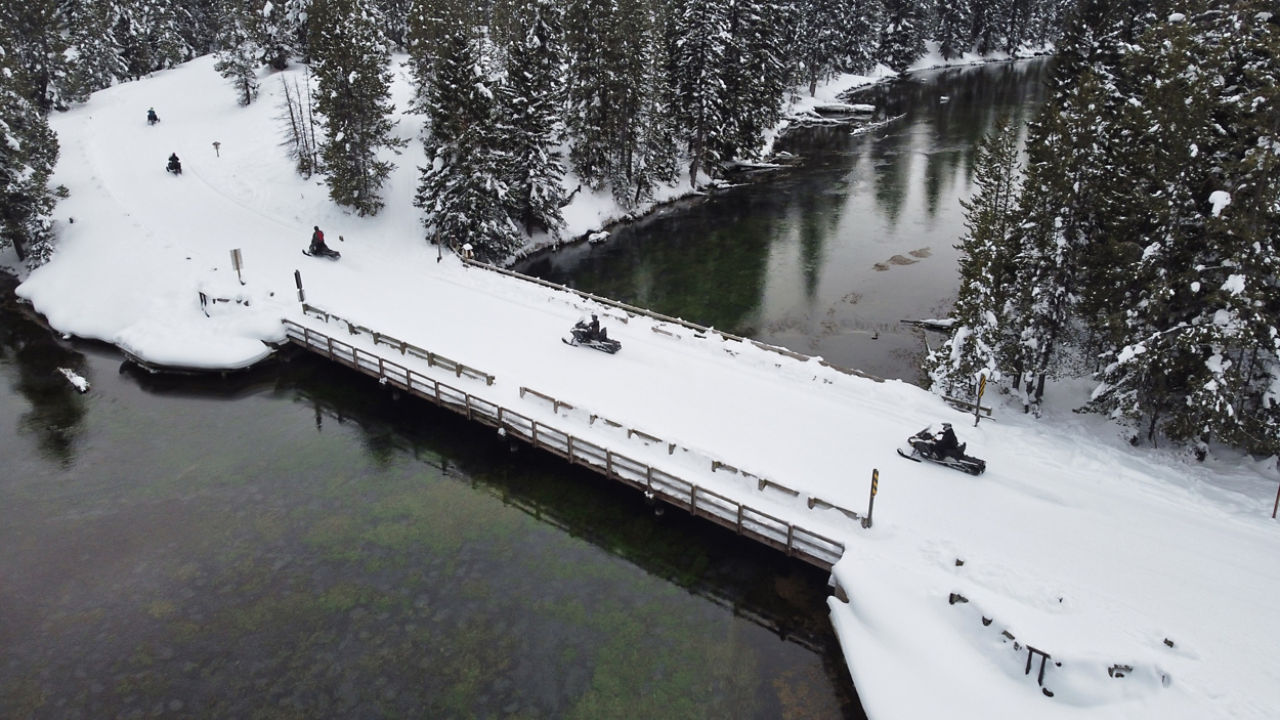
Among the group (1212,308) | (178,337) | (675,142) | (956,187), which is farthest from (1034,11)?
(178,337)

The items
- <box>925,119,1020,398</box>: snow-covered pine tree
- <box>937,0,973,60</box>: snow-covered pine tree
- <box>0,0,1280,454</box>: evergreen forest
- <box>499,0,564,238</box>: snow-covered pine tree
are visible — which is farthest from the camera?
<box>937,0,973,60</box>: snow-covered pine tree

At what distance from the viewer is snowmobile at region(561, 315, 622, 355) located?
2936 cm

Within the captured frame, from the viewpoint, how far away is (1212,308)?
21.1m

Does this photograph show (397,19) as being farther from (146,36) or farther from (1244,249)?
(1244,249)

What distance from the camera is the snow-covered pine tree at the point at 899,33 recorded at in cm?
11181

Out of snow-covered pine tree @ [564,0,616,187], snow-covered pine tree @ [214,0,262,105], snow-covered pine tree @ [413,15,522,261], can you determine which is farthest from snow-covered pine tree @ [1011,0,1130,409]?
snow-covered pine tree @ [214,0,262,105]

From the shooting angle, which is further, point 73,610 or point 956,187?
point 956,187

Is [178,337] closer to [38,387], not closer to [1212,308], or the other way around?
[38,387]

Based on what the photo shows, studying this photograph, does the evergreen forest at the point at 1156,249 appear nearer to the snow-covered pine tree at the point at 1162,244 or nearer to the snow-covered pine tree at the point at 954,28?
the snow-covered pine tree at the point at 1162,244

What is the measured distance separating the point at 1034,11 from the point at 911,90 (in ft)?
155

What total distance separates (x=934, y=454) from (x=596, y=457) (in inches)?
384

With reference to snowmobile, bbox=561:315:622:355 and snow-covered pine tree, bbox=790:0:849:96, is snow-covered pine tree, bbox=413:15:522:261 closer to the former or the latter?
snowmobile, bbox=561:315:622:355

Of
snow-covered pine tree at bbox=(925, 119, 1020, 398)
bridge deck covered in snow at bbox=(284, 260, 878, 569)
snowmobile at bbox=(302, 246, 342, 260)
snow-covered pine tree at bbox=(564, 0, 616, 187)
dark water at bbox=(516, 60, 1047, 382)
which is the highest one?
snow-covered pine tree at bbox=(564, 0, 616, 187)

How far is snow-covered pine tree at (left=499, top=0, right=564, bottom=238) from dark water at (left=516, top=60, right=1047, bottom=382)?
9.92 feet
